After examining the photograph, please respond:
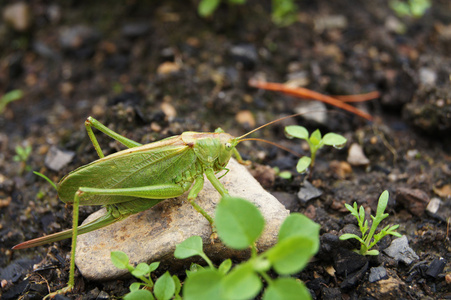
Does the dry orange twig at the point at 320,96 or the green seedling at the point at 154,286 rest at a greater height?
the dry orange twig at the point at 320,96

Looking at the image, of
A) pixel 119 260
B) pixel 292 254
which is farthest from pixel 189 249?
pixel 292 254

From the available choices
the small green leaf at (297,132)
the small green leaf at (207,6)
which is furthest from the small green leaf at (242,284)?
the small green leaf at (207,6)

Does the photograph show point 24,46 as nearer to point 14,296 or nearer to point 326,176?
point 14,296

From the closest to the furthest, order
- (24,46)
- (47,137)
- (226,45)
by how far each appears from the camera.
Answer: (47,137)
(226,45)
(24,46)

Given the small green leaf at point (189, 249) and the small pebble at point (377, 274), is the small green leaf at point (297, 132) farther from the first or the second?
the small green leaf at point (189, 249)

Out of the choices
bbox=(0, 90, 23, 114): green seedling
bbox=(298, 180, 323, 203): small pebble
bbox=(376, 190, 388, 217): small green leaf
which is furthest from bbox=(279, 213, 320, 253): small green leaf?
bbox=(0, 90, 23, 114): green seedling

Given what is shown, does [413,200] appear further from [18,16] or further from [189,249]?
[18,16]

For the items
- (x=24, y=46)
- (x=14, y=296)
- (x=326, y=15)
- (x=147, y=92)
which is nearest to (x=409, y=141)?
(x=326, y=15)
